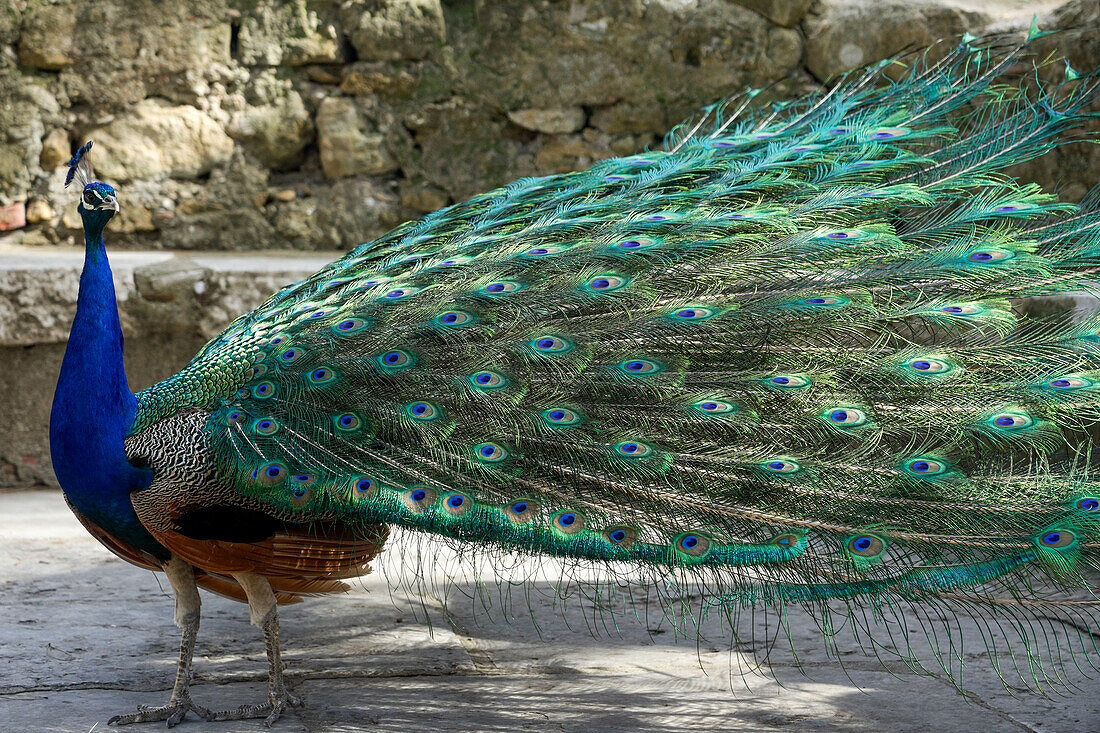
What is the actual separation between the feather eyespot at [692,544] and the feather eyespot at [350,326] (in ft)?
3.08

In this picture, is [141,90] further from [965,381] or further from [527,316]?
[965,381]

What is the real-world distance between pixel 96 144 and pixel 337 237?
4.71 feet

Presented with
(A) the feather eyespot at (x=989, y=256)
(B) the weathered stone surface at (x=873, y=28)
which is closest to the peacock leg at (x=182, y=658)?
(A) the feather eyespot at (x=989, y=256)

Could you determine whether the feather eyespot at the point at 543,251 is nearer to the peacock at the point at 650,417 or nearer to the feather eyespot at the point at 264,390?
the peacock at the point at 650,417

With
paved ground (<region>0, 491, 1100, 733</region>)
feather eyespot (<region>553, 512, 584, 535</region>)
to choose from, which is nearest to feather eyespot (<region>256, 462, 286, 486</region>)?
paved ground (<region>0, 491, 1100, 733</region>)

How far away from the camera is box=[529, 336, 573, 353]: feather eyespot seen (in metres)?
2.47

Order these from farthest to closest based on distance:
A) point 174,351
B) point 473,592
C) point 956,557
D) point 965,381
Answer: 1. point 174,351
2. point 473,592
3. point 965,381
4. point 956,557

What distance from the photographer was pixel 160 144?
5.79 meters

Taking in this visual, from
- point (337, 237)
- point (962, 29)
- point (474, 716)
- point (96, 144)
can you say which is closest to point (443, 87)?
point (337, 237)

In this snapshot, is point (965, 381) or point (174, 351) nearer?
point (965, 381)

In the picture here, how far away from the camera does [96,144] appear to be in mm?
5734

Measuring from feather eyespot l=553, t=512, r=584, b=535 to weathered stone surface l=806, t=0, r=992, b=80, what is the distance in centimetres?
399

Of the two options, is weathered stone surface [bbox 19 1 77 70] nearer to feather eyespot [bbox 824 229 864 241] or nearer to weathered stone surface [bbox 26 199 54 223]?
weathered stone surface [bbox 26 199 54 223]

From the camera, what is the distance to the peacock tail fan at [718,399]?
2270mm
